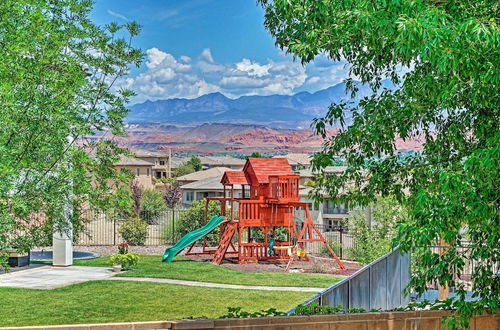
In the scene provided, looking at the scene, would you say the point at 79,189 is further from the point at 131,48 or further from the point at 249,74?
the point at 249,74

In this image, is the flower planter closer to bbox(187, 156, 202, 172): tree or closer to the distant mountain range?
bbox(187, 156, 202, 172): tree

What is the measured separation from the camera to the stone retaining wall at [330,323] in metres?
6.28

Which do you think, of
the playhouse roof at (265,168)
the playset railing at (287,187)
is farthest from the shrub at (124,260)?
the playhouse roof at (265,168)

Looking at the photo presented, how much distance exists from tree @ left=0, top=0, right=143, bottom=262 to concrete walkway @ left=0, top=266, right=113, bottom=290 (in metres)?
7.80

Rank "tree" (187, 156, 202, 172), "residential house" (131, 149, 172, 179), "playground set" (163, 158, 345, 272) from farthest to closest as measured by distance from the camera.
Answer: "residential house" (131, 149, 172, 179), "tree" (187, 156, 202, 172), "playground set" (163, 158, 345, 272)

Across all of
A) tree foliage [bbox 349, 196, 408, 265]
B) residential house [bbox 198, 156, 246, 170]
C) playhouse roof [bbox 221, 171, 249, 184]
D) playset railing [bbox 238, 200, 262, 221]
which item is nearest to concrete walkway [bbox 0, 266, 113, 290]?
playset railing [bbox 238, 200, 262, 221]

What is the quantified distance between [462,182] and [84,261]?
58.8ft

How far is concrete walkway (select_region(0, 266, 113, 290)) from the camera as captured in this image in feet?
53.8

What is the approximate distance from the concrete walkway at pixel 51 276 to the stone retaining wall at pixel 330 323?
34.9 ft

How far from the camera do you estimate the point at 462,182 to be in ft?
16.6

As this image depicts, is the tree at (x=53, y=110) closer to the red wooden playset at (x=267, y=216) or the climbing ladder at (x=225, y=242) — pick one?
the climbing ladder at (x=225, y=242)

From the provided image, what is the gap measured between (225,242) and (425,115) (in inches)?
635

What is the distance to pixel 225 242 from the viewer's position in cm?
2238

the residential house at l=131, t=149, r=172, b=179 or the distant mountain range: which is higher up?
the distant mountain range
